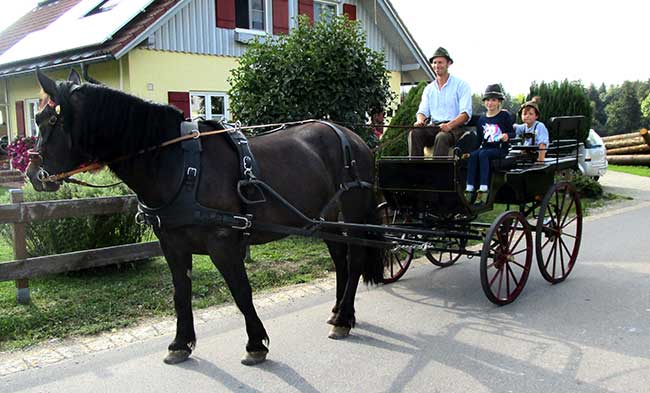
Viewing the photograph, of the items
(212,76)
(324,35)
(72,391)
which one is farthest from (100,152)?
(212,76)

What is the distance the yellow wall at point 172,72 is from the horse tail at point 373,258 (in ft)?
30.6

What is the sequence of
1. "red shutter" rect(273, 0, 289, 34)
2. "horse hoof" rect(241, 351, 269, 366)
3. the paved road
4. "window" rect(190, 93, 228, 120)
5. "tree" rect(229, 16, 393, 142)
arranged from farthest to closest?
"red shutter" rect(273, 0, 289, 34) → "window" rect(190, 93, 228, 120) → "tree" rect(229, 16, 393, 142) → "horse hoof" rect(241, 351, 269, 366) → the paved road

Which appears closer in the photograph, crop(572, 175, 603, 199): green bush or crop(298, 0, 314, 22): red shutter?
crop(572, 175, 603, 199): green bush

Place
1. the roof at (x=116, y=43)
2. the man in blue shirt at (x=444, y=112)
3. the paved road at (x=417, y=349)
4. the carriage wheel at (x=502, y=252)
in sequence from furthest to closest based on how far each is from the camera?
1. the roof at (x=116, y=43)
2. the man in blue shirt at (x=444, y=112)
3. the carriage wheel at (x=502, y=252)
4. the paved road at (x=417, y=349)

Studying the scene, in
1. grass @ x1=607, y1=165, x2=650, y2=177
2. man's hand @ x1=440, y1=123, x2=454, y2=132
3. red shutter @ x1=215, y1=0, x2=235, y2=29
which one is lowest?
grass @ x1=607, y1=165, x2=650, y2=177

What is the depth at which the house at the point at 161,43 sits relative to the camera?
12.8 metres

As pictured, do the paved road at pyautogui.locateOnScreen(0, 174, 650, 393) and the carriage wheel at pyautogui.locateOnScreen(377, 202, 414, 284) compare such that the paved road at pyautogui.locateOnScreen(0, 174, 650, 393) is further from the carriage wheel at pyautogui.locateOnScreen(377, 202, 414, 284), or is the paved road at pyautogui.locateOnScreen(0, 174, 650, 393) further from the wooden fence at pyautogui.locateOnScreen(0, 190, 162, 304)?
the wooden fence at pyautogui.locateOnScreen(0, 190, 162, 304)

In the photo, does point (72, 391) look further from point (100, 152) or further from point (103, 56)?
point (103, 56)

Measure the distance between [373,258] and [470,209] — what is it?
1.05 m

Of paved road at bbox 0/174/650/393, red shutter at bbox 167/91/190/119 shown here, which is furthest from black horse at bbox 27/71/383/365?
red shutter at bbox 167/91/190/119

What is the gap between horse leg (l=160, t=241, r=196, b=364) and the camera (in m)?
4.04

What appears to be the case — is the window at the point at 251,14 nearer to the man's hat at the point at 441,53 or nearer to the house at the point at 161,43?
the house at the point at 161,43

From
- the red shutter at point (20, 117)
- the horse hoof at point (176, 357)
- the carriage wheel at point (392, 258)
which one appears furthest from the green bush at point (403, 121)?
the red shutter at point (20, 117)

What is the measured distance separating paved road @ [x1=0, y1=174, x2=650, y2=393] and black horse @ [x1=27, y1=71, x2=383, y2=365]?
0.25 m
